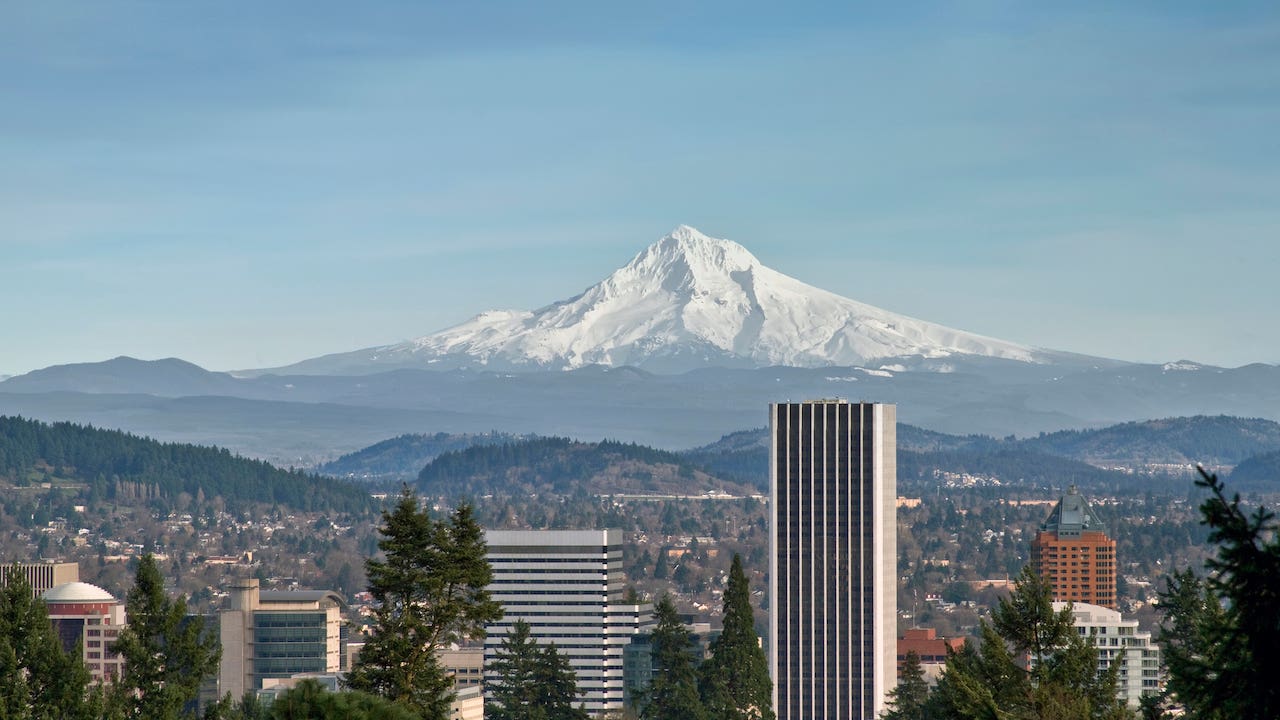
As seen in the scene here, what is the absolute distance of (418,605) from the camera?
6794 centimetres

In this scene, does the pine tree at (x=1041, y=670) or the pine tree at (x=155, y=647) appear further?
the pine tree at (x=155, y=647)

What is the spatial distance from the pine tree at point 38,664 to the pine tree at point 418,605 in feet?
25.3

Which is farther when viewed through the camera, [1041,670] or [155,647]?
[155,647]

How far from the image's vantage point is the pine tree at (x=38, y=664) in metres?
61.5

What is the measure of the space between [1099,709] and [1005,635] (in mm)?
4168

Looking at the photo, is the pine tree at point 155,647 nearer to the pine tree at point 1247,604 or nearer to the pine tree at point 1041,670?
the pine tree at point 1041,670

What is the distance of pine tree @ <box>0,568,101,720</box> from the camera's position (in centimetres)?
6150

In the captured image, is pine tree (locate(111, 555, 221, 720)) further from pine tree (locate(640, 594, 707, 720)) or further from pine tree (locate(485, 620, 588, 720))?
Answer: pine tree (locate(640, 594, 707, 720))

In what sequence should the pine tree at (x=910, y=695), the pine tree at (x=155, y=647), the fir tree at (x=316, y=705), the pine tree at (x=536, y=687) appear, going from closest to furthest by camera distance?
the fir tree at (x=316, y=705) < the pine tree at (x=155, y=647) < the pine tree at (x=910, y=695) < the pine tree at (x=536, y=687)

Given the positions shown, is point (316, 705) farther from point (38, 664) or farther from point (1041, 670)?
point (1041, 670)

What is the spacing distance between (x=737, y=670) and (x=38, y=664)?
7831 cm

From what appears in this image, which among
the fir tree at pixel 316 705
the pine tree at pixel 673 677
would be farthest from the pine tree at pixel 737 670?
the fir tree at pixel 316 705

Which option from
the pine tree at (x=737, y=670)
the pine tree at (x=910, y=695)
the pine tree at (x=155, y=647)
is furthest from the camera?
the pine tree at (x=737, y=670)

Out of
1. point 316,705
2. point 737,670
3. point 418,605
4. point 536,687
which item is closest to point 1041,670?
point 418,605
